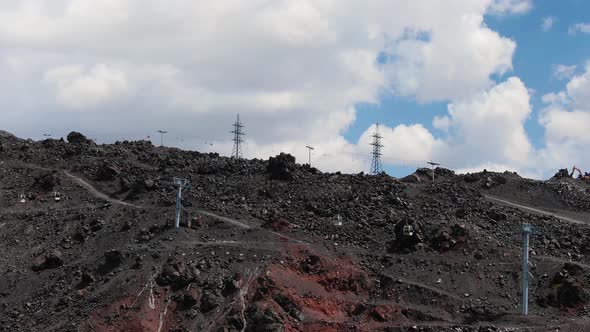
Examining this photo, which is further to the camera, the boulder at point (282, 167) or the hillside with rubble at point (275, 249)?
the boulder at point (282, 167)

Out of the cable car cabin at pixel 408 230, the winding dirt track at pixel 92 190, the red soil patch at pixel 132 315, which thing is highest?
the winding dirt track at pixel 92 190

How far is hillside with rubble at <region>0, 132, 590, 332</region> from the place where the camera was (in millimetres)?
41250

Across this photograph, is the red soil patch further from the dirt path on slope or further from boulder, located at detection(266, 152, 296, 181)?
the dirt path on slope

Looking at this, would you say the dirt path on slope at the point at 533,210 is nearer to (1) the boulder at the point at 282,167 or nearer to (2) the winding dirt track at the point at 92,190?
(1) the boulder at the point at 282,167

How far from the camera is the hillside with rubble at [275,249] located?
41.2 metres

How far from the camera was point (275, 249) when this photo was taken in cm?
4647

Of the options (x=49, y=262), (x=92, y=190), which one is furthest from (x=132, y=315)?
(x=92, y=190)

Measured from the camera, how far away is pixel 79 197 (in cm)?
5897

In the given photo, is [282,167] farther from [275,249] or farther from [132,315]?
[132,315]

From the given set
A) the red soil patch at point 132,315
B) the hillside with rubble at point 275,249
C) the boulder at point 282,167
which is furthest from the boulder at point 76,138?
the red soil patch at point 132,315

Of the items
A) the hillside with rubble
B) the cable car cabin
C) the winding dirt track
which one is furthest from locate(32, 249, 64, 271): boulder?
the cable car cabin

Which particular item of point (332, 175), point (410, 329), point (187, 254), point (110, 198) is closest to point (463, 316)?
point (410, 329)

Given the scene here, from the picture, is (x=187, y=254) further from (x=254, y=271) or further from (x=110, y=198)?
(x=110, y=198)

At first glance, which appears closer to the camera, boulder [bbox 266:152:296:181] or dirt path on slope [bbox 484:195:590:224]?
dirt path on slope [bbox 484:195:590:224]
